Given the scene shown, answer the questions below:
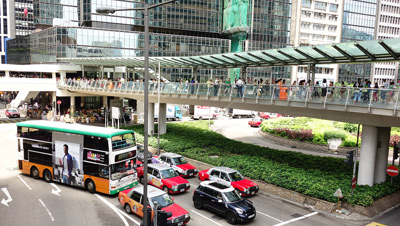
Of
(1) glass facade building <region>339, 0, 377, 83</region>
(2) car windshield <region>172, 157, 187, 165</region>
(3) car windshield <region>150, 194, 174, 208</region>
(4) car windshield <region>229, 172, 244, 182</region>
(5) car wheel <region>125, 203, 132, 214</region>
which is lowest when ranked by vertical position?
(5) car wheel <region>125, 203, 132, 214</region>

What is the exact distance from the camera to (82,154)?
1670 centimetres

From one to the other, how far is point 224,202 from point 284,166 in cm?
777

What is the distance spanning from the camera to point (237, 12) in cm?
6912

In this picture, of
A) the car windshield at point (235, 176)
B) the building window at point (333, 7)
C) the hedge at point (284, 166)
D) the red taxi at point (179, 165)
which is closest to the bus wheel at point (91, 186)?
the red taxi at point (179, 165)

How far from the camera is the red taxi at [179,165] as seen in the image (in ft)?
67.3

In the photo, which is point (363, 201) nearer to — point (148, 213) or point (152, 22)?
point (148, 213)

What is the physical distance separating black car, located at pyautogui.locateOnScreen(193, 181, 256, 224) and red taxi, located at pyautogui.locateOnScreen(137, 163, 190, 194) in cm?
188

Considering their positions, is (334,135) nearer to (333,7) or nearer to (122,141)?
(122,141)

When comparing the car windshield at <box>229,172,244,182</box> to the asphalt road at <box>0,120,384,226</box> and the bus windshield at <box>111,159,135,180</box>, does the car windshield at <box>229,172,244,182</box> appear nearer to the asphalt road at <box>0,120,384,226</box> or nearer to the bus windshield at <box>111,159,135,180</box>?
the asphalt road at <box>0,120,384,226</box>

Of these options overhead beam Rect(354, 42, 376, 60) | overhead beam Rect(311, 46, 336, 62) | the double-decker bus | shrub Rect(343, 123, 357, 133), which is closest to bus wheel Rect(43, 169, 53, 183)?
the double-decker bus

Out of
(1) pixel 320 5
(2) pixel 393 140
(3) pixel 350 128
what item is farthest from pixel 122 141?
(1) pixel 320 5

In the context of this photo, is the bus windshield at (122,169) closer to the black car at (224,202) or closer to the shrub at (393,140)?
the black car at (224,202)

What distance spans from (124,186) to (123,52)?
49.2 meters

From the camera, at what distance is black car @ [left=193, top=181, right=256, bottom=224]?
44.6 feet
